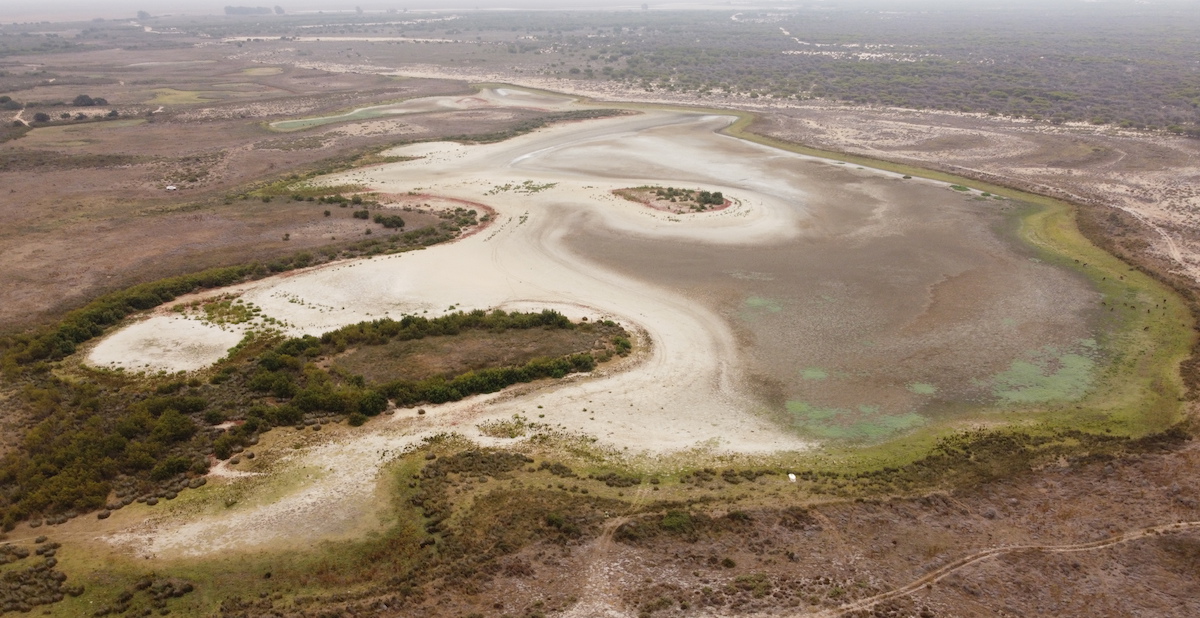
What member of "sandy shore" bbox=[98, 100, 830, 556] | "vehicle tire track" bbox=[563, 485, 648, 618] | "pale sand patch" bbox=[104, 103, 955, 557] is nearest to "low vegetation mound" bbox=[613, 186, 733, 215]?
"pale sand patch" bbox=[104, 103, 955, 557]

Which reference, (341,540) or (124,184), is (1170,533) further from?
(124,184)

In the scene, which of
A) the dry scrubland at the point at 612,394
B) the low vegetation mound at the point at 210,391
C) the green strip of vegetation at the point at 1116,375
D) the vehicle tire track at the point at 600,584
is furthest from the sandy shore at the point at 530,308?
the vehicle tire track at the point at 600,584

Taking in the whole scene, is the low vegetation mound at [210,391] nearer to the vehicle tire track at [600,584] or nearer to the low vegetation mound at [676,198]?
the vehicle tire track at [600,584]

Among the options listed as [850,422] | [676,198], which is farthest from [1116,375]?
[676,198]

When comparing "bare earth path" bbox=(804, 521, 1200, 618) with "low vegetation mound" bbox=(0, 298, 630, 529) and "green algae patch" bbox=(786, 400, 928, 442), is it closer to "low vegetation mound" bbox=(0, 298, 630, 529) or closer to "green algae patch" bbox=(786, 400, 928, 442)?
"green algae patch" bbox=(786, 400, 928, 442)

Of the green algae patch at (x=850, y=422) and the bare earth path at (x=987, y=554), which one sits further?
the green algae patch at (x=850, y=422)

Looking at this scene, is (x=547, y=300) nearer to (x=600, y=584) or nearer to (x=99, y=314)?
(x=600, y=584)
